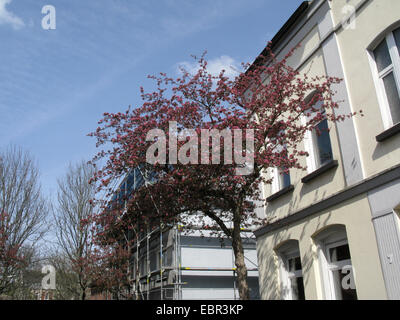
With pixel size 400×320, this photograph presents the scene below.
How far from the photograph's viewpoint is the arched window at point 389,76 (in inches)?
290

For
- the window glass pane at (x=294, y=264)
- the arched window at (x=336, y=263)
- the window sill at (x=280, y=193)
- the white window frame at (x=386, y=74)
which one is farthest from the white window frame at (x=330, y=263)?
the white window frame at (x=386, y=74)

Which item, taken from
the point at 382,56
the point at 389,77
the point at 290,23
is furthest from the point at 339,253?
the point at 290,23

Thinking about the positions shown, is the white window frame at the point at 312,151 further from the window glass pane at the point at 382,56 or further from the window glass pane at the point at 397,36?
the window glass pane at the point at 397,36

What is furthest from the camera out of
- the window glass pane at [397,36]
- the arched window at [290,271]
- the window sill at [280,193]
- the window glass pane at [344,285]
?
the window sill at [280,193]

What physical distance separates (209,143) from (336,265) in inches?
162

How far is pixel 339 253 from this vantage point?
861 cm

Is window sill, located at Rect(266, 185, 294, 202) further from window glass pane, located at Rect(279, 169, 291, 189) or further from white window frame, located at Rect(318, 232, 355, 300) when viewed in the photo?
white window frame, located at Rect(318, 232, 355, 300)

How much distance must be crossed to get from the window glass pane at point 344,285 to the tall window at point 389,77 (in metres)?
3.26

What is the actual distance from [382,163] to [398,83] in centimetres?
153

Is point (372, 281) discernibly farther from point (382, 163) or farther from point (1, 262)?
point (1, 262)

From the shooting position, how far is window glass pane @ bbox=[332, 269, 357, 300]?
8.05 m

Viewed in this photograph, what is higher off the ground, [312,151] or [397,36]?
[397,36]

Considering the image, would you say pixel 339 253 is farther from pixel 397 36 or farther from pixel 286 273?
pixel 397 36
